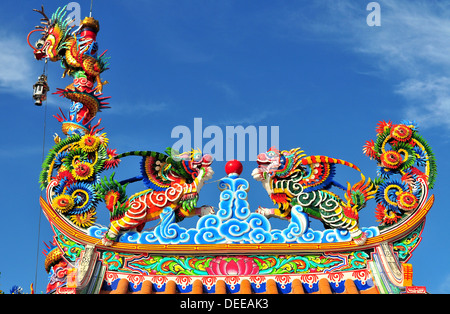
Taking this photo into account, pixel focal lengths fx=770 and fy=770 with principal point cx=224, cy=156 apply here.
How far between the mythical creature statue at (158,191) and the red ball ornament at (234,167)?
31 cm

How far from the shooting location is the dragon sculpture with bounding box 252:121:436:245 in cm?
1194

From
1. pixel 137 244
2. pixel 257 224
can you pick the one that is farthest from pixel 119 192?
pixel 257 224

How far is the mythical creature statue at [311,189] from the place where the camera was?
11906mm

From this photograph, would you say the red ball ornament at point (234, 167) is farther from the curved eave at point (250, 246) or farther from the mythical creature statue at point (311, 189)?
the curved eave at point (250, 246)

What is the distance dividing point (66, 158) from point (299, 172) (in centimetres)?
379

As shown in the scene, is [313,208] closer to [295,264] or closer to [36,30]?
[295,264]

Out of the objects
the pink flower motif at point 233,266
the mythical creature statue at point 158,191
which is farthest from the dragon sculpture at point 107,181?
the pink flower motif at point 233,266

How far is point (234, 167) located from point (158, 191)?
1.27 m

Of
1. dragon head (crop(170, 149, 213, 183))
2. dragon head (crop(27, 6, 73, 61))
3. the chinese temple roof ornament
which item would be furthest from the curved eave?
dragon head (crop(27, 6, 73, 61))

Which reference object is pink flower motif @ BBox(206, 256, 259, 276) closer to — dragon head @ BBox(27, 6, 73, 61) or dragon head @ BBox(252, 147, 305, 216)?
dragon head @ BBox(252, 147, 305, 216)

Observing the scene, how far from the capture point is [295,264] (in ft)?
38.2

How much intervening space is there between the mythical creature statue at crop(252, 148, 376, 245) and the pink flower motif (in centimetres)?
84

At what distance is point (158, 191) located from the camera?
12.2 meters

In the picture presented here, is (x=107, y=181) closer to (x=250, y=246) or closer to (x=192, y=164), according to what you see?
(x=192, y=164)
